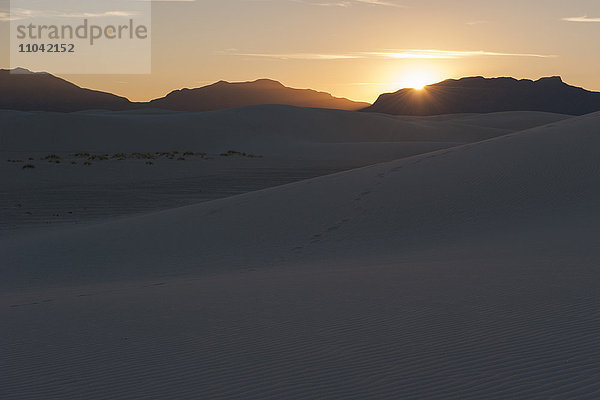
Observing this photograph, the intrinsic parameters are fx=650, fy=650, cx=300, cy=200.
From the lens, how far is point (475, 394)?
4.18 m

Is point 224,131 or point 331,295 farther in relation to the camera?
point 224,131

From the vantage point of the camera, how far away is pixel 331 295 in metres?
7.39

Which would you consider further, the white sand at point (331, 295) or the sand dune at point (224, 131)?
the sand dune at point (224, 131)

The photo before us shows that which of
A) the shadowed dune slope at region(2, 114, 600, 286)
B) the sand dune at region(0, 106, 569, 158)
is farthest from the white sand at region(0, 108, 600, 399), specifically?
the sand dune at region(0, 106, 569, 158)

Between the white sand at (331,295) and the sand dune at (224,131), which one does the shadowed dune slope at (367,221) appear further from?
the sand dune at (224,131)

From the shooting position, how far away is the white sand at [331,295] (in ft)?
15.4

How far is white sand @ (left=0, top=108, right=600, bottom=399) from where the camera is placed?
4.68 metres

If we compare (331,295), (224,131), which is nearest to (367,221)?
(331,295)

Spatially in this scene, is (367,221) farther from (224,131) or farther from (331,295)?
(224,131)

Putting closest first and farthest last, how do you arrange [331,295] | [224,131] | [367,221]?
[331,295] → [367,221] → [224,131]

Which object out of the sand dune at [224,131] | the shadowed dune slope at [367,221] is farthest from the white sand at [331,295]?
the sand dune at [224,131]

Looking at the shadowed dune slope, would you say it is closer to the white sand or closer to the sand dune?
the white sand

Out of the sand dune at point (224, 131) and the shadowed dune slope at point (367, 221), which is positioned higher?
the sand dune at point (224, 131)

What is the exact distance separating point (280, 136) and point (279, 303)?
202 feet
